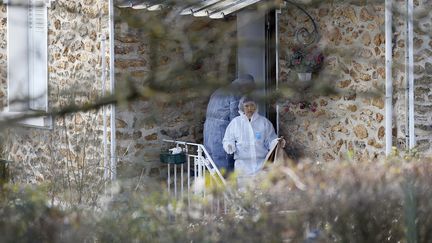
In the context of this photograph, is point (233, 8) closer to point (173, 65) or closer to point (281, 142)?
point (281, 142)

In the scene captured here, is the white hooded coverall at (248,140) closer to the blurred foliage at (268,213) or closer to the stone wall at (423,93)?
the stone wall at (423,93)

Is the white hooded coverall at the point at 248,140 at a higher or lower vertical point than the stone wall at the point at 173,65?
lower

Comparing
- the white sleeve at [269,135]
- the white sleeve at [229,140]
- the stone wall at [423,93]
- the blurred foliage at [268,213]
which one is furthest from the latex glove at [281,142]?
the blurred foliage at [268,213]

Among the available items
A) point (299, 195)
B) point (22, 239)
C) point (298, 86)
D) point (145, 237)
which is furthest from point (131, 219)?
point (298, 86)

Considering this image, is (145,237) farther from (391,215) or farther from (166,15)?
(391,215)

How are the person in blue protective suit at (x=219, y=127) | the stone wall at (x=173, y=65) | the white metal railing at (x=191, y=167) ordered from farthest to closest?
1. the person in blue protective suit at (x=219, y=127)
2. the white metal railing at (x=191, y=167)
3. the stone wall at (x=173, y=65)

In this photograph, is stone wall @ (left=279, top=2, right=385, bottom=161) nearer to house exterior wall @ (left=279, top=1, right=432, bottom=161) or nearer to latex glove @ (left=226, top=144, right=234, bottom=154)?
house exterior wall @ (left=279, top=1, right=432, bottom=161)

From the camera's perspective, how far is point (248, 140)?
9.19 m

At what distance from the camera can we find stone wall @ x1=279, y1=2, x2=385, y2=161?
27.7 feet

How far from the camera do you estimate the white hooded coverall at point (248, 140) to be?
9.12m

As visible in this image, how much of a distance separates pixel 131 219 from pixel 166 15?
998 mm

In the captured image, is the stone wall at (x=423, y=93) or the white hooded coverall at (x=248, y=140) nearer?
the stone wall at (x=423, y=93)

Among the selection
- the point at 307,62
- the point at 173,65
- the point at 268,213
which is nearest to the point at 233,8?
the point at 307,62

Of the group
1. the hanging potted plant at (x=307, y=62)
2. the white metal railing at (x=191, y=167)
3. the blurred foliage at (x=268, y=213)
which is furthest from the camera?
the hanging potted plant at (x=307, y=62)
